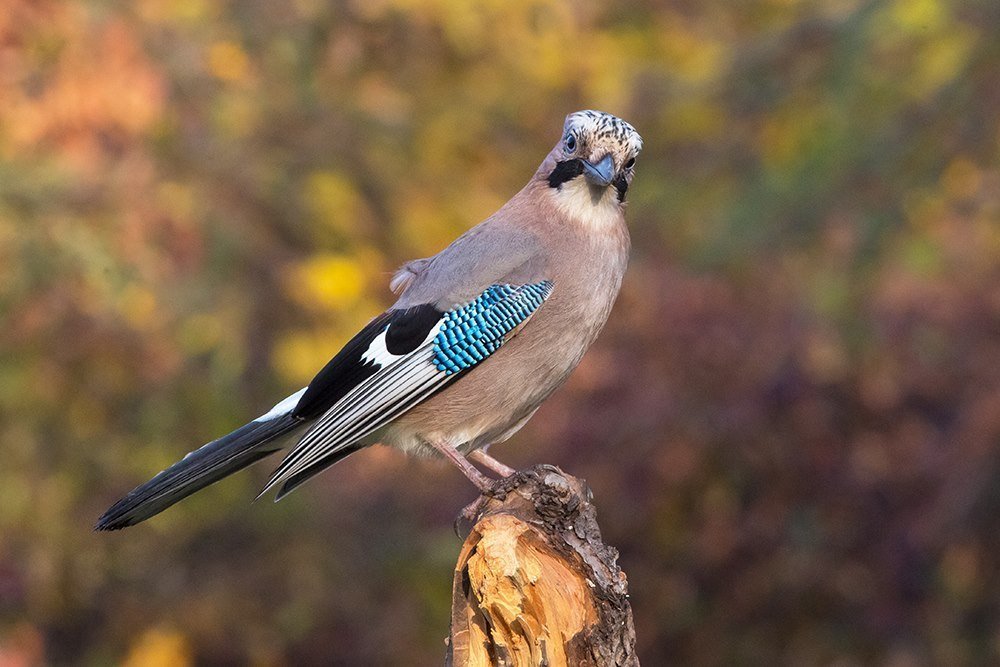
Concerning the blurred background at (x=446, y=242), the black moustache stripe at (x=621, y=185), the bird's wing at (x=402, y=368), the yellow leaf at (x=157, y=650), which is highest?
the blurred background at (x=446, y=242)

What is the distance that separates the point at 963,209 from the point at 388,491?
3.00 m

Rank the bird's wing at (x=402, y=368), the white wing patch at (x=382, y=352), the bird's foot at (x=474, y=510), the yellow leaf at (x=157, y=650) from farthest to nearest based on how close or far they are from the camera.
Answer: the yellow leaf at (x=157, y=650) < the white wing patch at (x=382, y=352) < the bird's wing at (x=402, y=368) < the bird's foot at (x=474, y=510)

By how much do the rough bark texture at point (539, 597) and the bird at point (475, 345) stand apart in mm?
517

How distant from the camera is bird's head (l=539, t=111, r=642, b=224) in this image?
12.9ft

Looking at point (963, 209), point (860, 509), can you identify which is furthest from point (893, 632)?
point (963, 209)

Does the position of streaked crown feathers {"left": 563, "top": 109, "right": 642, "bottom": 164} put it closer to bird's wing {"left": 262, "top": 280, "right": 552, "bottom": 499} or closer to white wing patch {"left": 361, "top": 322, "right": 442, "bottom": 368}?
bird's wing {"left": 262, "top": 280, "right": 552, "bottom": 499}

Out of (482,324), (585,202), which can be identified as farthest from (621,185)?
(482,324)

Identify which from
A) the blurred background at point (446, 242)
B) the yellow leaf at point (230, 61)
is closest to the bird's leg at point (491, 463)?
the blurred background at point (446, 242)

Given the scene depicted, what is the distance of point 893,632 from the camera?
19.2ft

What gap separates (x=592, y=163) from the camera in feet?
13.0

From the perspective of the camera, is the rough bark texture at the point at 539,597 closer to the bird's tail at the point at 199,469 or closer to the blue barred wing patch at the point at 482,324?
the blue barred wing patch at the point at 482,324

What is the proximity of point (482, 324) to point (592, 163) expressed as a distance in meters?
0.50

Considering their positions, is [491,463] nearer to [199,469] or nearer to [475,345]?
[475,345]

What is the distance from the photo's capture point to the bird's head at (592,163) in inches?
155
